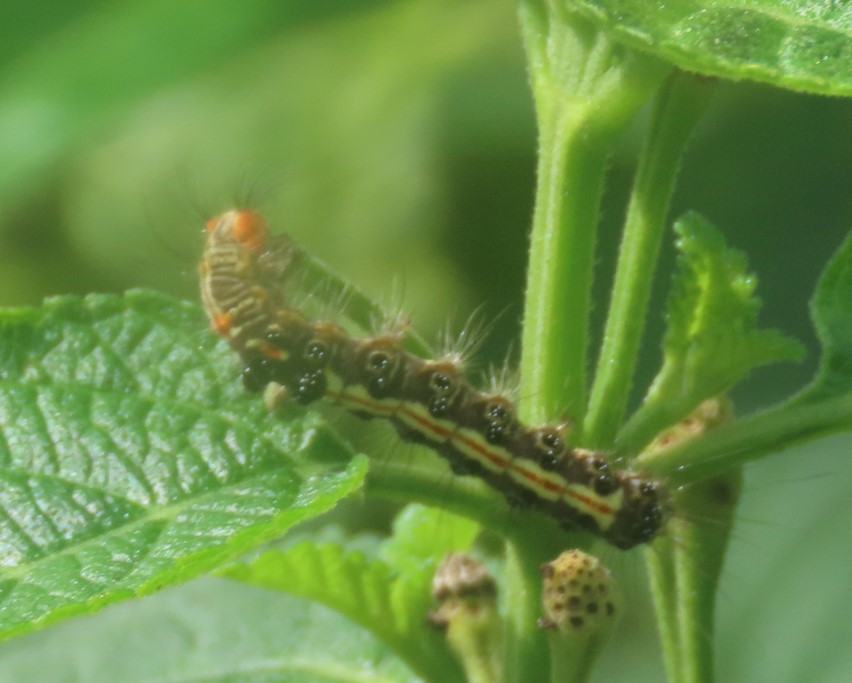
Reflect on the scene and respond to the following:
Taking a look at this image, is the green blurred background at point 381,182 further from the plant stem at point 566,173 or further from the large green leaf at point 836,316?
the large green leaf at point 836,316

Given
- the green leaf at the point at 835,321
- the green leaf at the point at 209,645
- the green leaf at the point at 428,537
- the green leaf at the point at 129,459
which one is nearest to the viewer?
the green leaf at the point at 129,459

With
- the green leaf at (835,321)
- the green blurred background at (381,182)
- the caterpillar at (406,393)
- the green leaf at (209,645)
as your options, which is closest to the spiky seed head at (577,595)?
the caterpillar at (406,393)

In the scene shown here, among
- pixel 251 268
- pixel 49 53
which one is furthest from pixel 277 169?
pixel 251 268

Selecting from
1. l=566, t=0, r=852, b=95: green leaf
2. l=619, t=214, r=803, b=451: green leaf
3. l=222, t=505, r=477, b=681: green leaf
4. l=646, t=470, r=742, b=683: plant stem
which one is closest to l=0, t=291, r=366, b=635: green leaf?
l=222, t=505, r=477, b=681: green leaf

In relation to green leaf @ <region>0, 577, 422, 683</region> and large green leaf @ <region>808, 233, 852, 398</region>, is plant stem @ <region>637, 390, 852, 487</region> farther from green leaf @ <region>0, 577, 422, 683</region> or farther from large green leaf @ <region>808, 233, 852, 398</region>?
green leaf @ <region>0, 577, 422, 683</region>

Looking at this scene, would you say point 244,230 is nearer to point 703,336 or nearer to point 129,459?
point 129,459

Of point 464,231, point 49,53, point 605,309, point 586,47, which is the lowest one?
point 605,309

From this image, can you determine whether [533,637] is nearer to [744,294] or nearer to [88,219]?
[744,294]
